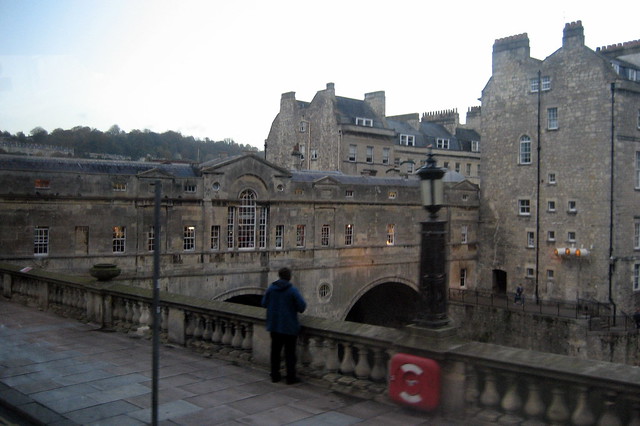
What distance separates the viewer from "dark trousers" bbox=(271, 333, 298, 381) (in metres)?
7.33

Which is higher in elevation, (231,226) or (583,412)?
(231,226)

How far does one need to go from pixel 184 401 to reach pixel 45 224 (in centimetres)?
2068

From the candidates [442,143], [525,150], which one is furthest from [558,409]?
[442,143]

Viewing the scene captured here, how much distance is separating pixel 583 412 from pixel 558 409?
235mm

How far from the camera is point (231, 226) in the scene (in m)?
29.9

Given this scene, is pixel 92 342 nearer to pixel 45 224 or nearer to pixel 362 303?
pixel 45 224

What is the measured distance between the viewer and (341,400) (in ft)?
22.2

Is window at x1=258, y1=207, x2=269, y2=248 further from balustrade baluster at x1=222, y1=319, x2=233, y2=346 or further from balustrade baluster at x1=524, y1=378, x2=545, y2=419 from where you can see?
balustrade baluster at x1=524, y1=378, x2=545, y2=419

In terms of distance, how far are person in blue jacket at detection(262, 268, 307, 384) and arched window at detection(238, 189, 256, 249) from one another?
22945 mm

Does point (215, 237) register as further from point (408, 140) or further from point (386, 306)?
point (408, 140)

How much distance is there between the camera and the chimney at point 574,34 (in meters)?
34.4

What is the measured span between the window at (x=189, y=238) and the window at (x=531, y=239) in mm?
20897

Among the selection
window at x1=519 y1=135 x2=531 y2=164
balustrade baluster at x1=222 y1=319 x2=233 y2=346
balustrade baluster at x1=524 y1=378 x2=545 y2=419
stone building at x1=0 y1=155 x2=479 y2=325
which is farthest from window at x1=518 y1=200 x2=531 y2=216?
balustrade baluster at x1=524 y1=378 x2=545 y2=419

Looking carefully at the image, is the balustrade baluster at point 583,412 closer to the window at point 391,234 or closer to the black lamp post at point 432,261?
the black lamp post at point 432,261
